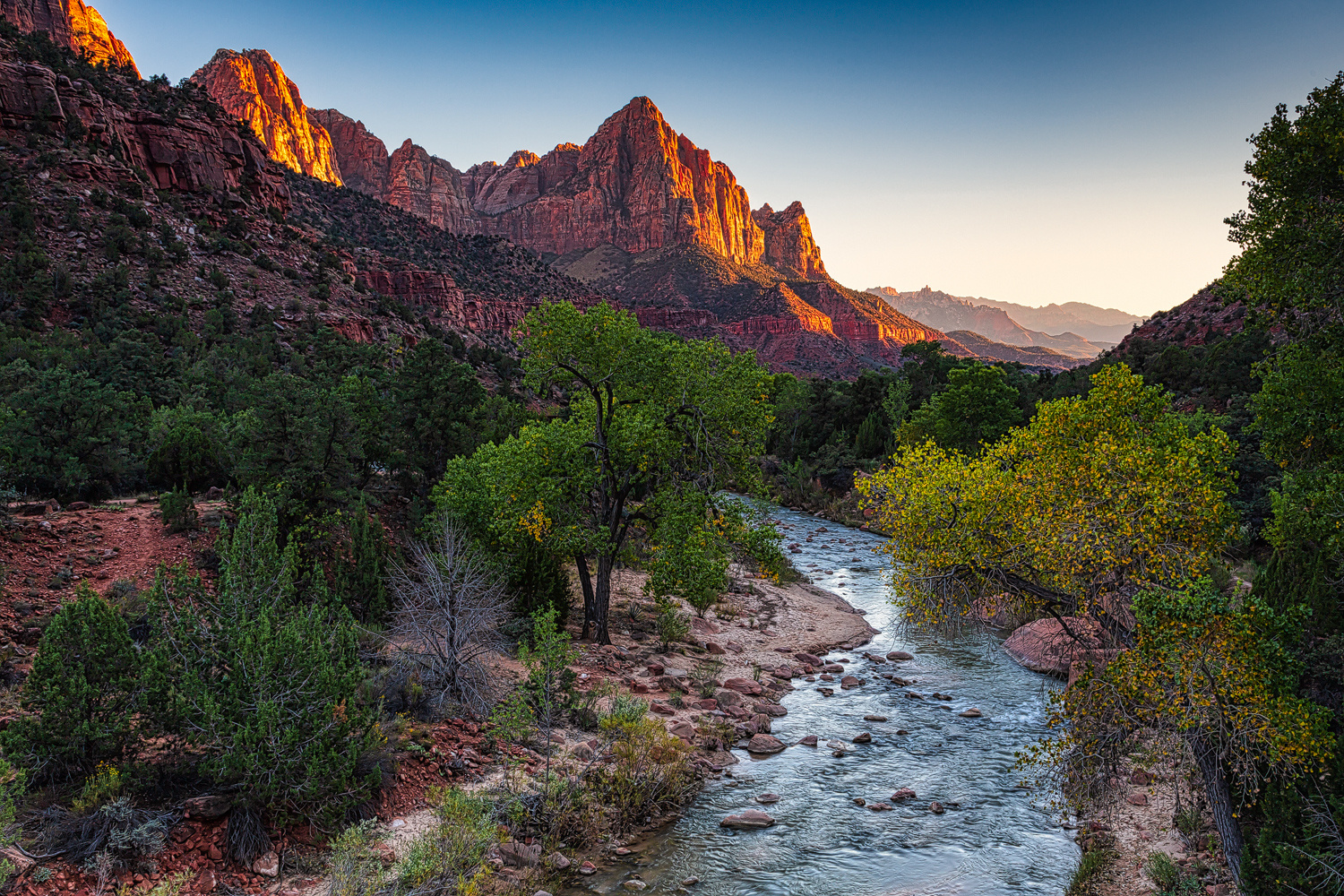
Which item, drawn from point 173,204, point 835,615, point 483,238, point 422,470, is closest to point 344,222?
point 483,238

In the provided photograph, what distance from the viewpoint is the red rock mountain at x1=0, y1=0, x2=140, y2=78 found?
7669 cm

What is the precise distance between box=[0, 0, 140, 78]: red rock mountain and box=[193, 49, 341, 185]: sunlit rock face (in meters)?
58.5

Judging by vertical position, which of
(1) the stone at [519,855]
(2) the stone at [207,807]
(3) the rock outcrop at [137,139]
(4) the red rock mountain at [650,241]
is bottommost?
(1) the stone at [519,855]

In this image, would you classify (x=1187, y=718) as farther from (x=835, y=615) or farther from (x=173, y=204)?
(x=173, y=204)

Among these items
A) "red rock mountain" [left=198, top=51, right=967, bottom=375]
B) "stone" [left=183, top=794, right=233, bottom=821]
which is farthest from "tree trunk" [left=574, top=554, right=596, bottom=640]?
"red rock mountain" [left=198, top=51, right=967, bottom=375]

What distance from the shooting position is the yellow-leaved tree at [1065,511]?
28.0 ft

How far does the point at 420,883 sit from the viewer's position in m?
7.59

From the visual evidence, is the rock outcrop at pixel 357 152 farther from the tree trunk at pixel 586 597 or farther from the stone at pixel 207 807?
the stone at pixel 207 807

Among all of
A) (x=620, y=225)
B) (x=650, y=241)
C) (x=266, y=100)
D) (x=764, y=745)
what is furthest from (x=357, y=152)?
(x=764, y=745)

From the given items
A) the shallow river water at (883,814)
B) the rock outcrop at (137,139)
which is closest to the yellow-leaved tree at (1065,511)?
the shallow river water at (883,814)

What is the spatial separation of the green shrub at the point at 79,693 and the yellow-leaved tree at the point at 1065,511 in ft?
32.3

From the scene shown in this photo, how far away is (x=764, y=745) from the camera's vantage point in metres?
13.5

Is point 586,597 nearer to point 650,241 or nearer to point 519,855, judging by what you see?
point 519,855

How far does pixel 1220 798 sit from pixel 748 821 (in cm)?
621
